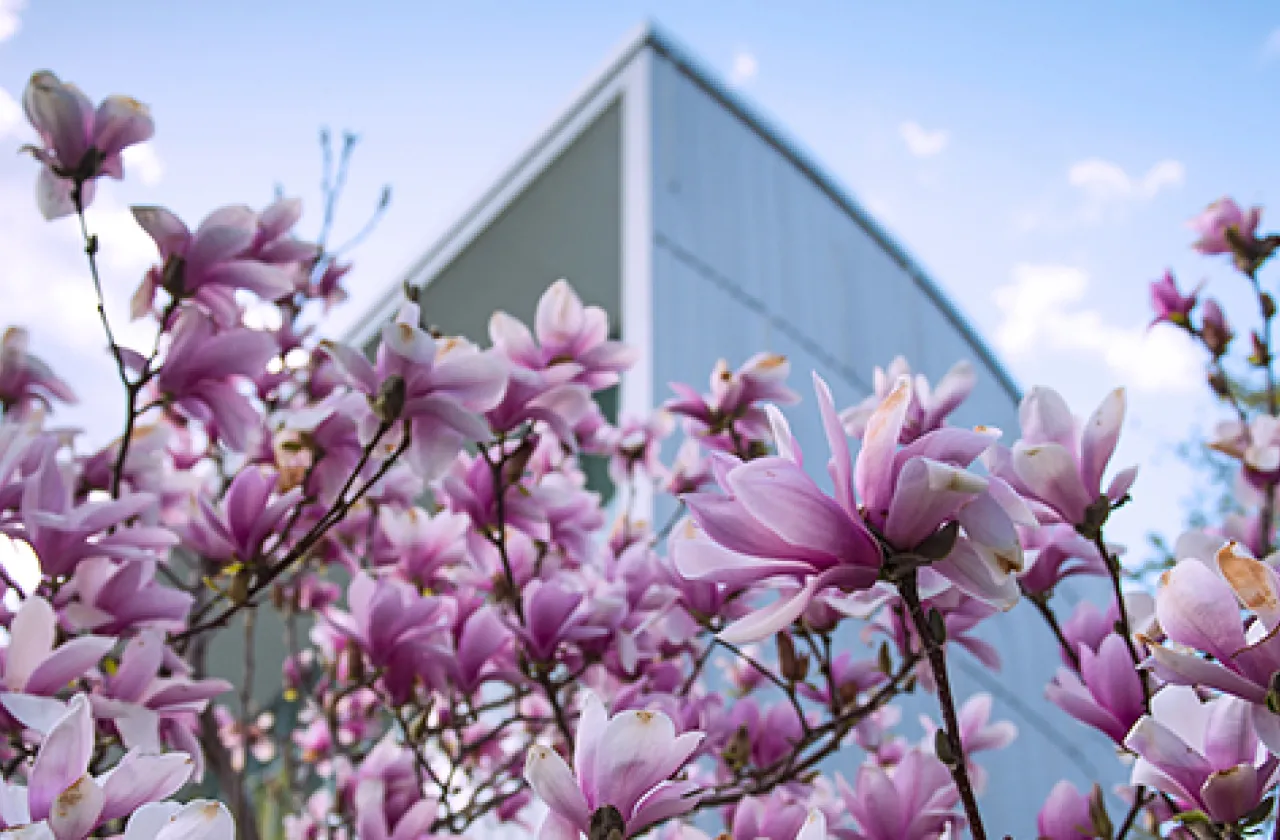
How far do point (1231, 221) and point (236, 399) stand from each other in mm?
1160

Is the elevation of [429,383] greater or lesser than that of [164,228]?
lesser

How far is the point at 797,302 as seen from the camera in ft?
12.1

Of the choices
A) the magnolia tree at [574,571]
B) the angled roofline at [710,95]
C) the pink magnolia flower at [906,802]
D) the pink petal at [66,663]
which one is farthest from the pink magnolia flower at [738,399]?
the angled roofline at [710,95]

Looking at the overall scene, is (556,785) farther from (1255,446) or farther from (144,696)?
(1255,446)

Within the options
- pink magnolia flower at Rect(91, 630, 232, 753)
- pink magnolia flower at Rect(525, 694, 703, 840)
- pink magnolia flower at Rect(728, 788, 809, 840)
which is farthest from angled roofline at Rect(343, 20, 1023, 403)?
pink magnolia flower at Rect(525, 694, 703, 840)

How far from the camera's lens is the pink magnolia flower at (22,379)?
90cm

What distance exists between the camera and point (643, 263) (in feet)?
9.46

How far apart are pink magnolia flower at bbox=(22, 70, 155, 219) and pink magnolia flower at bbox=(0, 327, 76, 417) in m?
0.15

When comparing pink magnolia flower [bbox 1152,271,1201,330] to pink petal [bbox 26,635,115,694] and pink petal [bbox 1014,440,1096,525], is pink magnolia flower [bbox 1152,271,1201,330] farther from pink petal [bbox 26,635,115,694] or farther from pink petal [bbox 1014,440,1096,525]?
pink petal [bbox 26,635,115,694]

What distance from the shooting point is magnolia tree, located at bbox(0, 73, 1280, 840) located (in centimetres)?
42

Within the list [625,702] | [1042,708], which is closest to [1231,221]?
[625,702]

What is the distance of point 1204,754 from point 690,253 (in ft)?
8.90

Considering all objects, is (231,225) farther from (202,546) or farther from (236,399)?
(202,546)

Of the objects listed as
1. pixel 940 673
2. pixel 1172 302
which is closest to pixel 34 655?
pixel 940 673
